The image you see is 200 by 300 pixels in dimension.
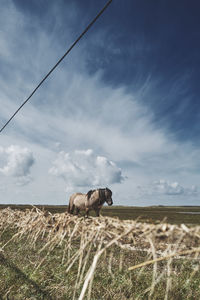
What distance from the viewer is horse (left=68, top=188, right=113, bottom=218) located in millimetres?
10137

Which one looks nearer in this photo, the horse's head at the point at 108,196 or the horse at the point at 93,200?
the horse's head at the point at 108,196

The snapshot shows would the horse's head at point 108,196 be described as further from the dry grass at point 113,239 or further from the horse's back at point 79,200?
the dry grass at point 113,239

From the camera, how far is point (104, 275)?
3.73m

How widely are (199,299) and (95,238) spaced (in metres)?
3.04

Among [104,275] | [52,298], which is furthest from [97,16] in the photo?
[104,275]

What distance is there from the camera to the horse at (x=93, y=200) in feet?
33.3

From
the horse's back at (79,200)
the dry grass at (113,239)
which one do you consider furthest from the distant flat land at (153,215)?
the horse's back at (79,200)

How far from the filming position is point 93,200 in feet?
44.9

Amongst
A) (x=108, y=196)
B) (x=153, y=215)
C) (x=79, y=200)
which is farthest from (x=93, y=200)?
(x=153, y=215)

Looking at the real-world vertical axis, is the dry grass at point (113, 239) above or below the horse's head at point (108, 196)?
below

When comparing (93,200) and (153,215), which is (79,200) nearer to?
(93,200)

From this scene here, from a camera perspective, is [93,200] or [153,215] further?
[153,215]

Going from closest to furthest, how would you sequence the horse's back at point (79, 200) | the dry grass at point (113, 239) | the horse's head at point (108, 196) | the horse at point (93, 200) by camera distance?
Answer: the dry grass at point (113, 239) < the horse's head at point (108, 196) < the horse at point (93, 200) < the horse's back at point (79, 200)

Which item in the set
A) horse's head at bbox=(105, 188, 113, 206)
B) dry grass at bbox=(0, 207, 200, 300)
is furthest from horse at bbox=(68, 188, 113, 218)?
dry grass at bbox=(0, 207, 200, 300)
